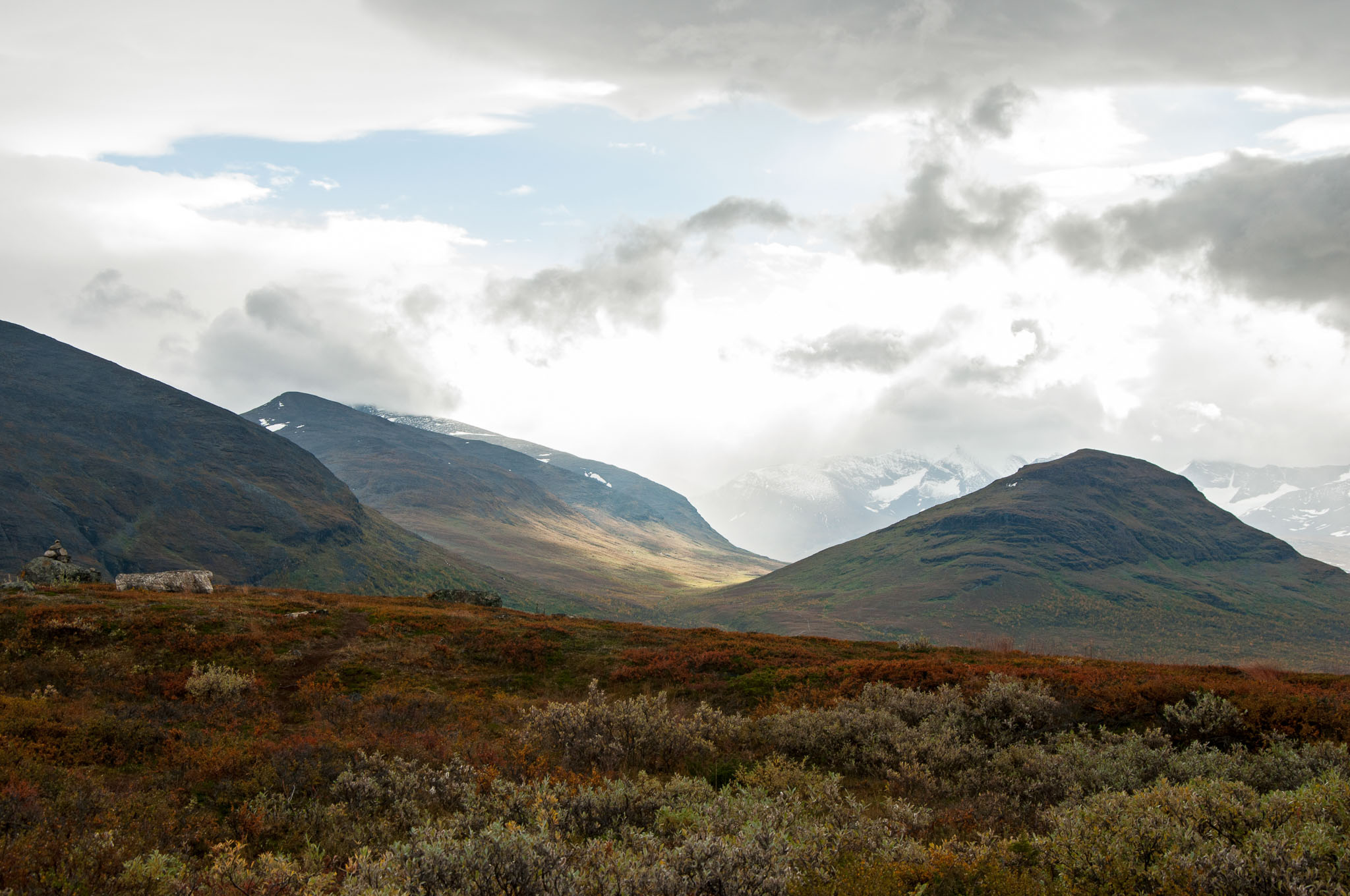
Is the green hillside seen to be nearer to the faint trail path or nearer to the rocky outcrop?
the rocky outcrop

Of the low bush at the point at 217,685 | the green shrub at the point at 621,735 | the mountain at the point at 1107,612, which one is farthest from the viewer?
the mountain at the point at 1107,612

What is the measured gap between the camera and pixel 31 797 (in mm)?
10266

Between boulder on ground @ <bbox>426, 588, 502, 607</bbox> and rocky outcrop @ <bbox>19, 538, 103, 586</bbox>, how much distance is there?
17572 millimetres

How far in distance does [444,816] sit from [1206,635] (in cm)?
18371

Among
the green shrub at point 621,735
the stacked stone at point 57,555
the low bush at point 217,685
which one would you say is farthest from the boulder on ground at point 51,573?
the green shrub at point 621,735

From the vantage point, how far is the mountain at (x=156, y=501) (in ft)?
410

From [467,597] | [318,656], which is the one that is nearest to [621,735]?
[318,656]

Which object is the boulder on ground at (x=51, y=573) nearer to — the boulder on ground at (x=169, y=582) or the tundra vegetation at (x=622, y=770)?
the boulder on ground at (x=169, y=582)

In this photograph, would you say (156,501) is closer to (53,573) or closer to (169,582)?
(53,573)

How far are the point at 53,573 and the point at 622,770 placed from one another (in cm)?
3617

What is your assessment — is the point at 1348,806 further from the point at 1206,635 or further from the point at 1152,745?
the point at 1206,635

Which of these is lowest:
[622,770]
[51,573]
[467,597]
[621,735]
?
[51,573]

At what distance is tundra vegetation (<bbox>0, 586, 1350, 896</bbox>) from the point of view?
26.2ft

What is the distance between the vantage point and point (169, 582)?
35625 millimetres
